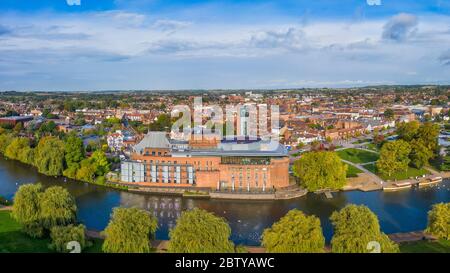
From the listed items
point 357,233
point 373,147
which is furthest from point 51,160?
point 373,147

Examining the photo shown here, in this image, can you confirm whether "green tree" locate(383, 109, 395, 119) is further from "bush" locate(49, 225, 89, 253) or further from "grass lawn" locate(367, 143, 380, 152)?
"bush" locate(49, 225, 89, 253)

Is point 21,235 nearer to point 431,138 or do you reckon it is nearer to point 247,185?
point 247,185

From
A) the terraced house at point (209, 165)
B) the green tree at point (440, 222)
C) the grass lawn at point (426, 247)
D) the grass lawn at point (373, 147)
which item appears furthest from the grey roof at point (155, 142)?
the grass lawn at point (373, 147)

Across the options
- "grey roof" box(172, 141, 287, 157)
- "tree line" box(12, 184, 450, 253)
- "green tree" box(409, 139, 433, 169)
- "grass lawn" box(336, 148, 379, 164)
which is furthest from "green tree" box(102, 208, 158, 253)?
"grass lawn" box(336, 148, 379, 164)

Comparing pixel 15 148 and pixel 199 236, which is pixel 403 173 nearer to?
pixel 199 236

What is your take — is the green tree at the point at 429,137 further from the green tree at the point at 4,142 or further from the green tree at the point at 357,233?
the green tree at the point at 4,142

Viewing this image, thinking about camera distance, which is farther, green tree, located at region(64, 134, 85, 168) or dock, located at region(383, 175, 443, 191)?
green tree, located at region(64, 134, 85, 168)

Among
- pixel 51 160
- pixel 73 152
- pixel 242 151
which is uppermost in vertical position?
pixel 242 151
